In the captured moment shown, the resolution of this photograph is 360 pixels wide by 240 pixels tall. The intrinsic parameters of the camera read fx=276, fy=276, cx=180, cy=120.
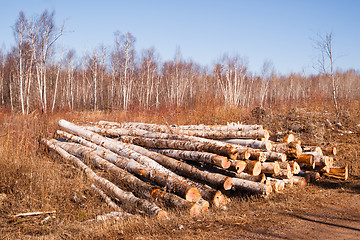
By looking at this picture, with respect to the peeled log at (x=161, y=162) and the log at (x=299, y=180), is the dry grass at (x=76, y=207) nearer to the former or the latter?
the log at (x=299, y=180)

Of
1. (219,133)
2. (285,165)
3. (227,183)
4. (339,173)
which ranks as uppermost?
(219,133)

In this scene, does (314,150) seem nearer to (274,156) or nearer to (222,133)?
(274,156)

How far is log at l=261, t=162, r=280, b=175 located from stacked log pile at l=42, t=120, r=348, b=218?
23 millimetres

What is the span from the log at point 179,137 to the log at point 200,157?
166 mm

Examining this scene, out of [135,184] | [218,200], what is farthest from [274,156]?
[135,184]

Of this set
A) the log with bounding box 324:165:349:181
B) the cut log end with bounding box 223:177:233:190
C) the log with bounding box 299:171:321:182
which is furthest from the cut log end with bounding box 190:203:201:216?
the log with bounding box 324:165:349:181

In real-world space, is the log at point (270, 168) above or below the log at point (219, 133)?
below

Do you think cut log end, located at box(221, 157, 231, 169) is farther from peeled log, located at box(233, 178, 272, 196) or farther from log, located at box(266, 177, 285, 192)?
log, located at box(266, 177, 285, 192)

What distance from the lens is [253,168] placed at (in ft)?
20.4

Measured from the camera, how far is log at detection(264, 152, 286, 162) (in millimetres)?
6773

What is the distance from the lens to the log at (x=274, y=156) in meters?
6.77

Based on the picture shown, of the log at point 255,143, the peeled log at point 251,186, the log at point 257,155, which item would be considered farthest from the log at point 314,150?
the peeled log at point 251,186

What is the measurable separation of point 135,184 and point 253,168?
2.69 meters

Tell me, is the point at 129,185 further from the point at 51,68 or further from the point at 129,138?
the point at 51,68
